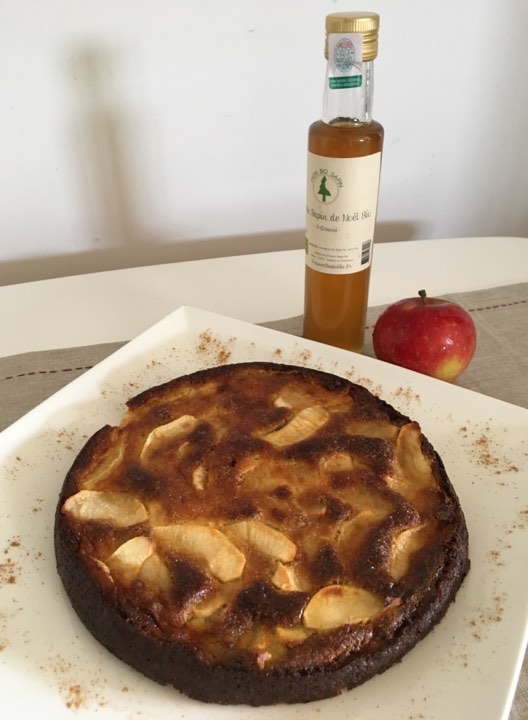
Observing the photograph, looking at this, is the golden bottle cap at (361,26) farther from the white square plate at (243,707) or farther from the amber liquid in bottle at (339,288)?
the white square plate at (243,707)

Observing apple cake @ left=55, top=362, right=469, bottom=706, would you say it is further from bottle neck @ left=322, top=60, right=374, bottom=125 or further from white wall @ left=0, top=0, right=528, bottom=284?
white wall @ left=0, top=0, right=528, bottom=284

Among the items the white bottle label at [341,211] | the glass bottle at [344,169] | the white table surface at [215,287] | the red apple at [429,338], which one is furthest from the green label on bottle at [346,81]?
the white table surface at [215,287]

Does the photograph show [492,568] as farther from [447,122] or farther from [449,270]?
[447,122]

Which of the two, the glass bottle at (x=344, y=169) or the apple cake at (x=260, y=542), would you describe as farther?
the glass bottle at (x=344, y=169)

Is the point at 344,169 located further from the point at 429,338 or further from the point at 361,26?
the point at 429,338

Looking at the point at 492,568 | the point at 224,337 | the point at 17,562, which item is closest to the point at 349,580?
the point at 492,568

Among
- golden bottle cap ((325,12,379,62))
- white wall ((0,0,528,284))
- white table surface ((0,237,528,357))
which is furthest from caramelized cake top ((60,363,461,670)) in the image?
white wall ((0,0,528,284))

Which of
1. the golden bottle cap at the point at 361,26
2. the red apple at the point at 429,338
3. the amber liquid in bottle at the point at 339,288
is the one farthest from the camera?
the red apple at the point at 429,338
